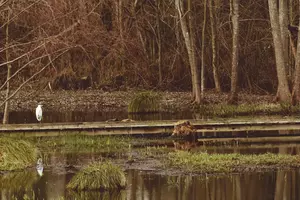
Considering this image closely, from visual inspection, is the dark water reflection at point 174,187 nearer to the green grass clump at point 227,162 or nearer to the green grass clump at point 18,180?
the green grass clump at point 18,180

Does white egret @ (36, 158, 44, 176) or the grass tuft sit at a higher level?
the grass tuft

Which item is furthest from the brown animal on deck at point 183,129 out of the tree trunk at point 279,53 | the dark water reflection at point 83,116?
the tree trunk at point 279,53

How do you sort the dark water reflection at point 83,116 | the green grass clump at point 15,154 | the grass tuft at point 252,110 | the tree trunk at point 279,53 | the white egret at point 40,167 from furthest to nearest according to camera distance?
the tree trunk at point 279,53 < the dark water reflection at point 83,116 < the grass tuft at point 252,110 < the green grass clump at point 15,154 < the white egret at point 40,167

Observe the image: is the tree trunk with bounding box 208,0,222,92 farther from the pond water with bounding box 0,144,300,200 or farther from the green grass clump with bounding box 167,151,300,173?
the pond water with bounding box 0,144,300,200

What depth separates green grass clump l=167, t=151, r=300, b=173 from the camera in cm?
2105

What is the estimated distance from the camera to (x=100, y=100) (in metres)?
48.9

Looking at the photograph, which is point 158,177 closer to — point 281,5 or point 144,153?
point 144,153

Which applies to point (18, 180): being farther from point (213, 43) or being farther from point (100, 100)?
point (213, 43)

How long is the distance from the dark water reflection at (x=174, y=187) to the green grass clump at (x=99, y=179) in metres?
0.22

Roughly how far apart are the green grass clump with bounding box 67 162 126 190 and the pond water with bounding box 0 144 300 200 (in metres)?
0.22

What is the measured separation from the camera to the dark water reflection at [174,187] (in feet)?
56.4

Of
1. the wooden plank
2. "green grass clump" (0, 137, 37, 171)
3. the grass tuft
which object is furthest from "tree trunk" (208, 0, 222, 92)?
"green grass clump" (0, 137, 37, 171)

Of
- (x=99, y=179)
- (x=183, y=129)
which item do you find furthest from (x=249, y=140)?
(x=99, y=179)

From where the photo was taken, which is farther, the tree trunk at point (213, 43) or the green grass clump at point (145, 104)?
the tree trunk at point (213, 43)
